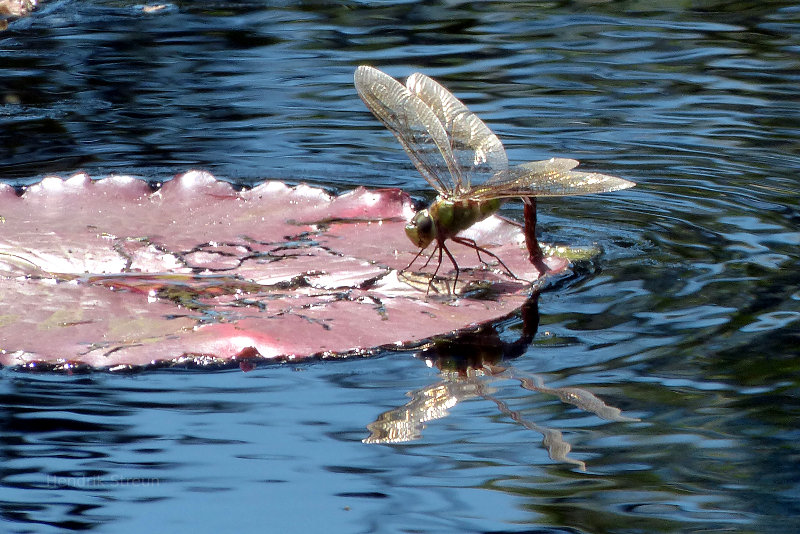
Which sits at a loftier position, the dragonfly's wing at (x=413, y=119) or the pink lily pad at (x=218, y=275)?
the dragonfly's wing at (x=413, y=119)

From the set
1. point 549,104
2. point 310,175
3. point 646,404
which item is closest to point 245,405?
point 646,404

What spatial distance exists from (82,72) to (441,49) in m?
1.85

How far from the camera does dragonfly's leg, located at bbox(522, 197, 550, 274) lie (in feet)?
9.36

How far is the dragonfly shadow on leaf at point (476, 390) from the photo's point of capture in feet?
6.70

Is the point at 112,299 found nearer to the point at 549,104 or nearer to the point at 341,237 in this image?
the point at 341,237

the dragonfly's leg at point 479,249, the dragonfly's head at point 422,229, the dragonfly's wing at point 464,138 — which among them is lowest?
the dragonfly's leg at point 479,249

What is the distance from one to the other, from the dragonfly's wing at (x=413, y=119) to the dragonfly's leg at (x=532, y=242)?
292 millimetres

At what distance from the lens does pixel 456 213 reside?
2918 millimetres

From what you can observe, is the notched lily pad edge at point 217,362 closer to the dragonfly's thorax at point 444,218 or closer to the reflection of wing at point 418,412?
the reflection of wing at point 418,412

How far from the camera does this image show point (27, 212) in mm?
3164

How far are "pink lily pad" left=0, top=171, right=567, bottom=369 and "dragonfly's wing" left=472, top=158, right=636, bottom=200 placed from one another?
→ 19 centimetres

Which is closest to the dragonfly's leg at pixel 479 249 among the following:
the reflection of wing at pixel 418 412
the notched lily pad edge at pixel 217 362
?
the notched lily pad edge at pixel 217 362

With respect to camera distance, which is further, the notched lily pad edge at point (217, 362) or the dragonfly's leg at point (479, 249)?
the dragonfly's leg at point (479, 249)

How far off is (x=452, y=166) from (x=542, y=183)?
290mm
